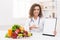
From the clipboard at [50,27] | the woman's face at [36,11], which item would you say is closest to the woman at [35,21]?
the woman's face at [36,11]

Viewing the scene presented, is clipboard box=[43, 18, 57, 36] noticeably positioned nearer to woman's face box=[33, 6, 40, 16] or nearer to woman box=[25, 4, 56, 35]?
woman box=[25, 4, 56, 35]

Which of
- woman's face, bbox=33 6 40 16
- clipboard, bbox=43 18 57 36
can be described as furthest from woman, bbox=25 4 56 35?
clipboard, bbox=43 18 57 36

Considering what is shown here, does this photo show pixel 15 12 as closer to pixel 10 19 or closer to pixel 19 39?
pixel 10 19

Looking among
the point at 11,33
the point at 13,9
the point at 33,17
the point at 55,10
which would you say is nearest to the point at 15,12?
the point at 13,9

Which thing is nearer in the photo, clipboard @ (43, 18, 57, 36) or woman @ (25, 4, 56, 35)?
clipboard @ (43, 18, 57, 36)

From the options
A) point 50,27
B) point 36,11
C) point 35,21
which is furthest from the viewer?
Answer: point 36,11

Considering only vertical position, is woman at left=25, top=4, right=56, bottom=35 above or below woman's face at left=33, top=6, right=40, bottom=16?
below

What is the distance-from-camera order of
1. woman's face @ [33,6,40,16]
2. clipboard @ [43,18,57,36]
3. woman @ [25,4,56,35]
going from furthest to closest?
woman's face @ [33,6,40,16] → woman @ [25,4,56,35] → clipboard @ [43,18,57,36]

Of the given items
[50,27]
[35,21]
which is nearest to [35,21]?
[35,21]

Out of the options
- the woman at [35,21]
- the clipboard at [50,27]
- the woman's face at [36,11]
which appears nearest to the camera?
the clipboard at [50,27]

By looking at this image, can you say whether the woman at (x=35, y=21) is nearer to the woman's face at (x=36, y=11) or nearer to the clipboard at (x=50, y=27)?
the woman's face at (x=36, y=11)

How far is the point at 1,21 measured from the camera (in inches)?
170

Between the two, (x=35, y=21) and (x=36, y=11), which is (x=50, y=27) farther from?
(x=36, y=11)

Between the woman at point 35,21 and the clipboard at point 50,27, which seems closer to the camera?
the clipboard at point 50,27
